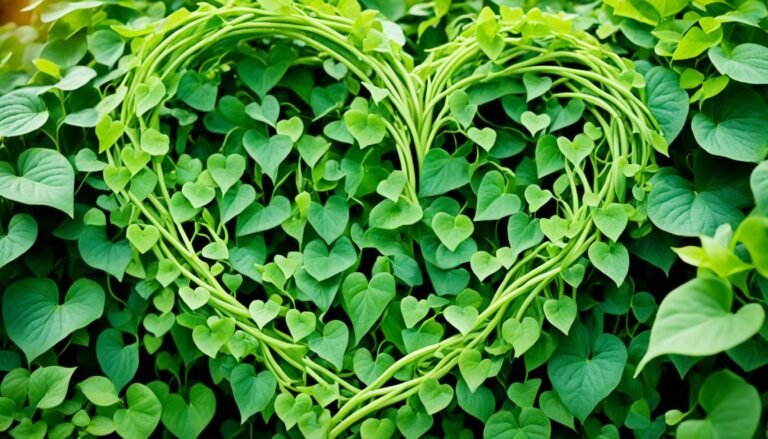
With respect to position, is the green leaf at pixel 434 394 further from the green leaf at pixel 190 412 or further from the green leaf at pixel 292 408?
the green leaf at pixel 190 412

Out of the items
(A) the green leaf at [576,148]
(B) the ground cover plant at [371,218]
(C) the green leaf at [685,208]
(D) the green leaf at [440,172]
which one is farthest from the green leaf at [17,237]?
(C) the green leaf at [685,208]

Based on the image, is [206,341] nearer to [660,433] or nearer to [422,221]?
[422,221]

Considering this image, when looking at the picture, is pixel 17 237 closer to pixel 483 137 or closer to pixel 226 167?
pixel 226 167

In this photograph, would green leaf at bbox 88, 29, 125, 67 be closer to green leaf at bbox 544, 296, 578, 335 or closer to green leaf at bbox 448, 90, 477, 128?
green leaf at bbox 448, 90, 477, 128

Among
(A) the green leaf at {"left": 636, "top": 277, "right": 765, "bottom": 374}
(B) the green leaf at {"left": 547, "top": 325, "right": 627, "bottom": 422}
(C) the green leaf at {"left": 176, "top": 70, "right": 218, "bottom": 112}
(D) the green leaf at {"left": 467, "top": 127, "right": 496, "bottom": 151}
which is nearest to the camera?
(A) the green leaf at {"left": 636, "top": 277, "right": 765, "bottom": 374}

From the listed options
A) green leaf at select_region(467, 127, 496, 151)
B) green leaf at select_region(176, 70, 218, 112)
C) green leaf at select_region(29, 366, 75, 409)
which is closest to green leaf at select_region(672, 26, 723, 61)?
green leaf at select_region(467, 127, 496, 151)

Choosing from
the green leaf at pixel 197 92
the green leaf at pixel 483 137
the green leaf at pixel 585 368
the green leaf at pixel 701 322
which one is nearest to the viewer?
the green leaf at pixel 701 322
